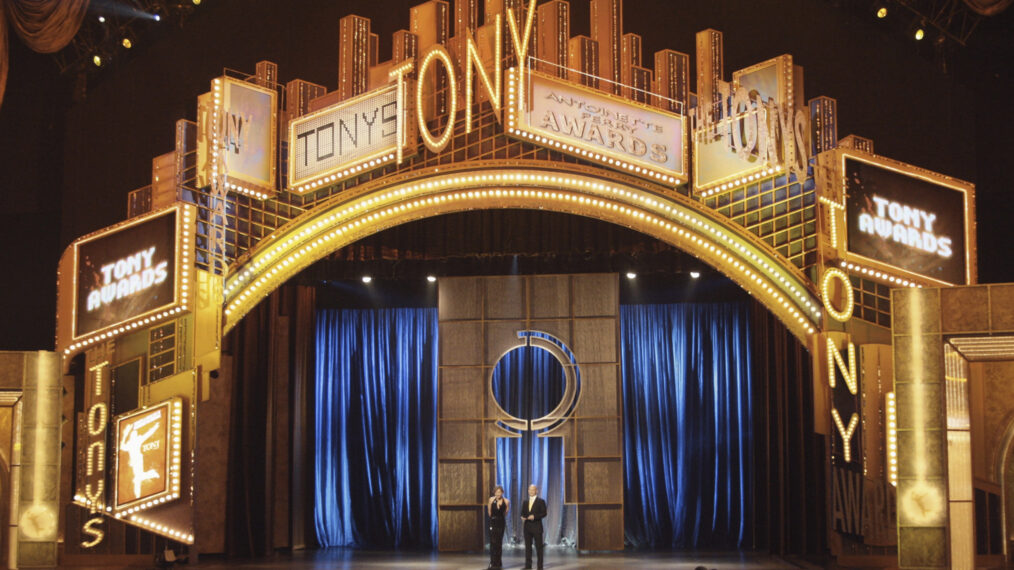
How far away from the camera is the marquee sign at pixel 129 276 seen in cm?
1377

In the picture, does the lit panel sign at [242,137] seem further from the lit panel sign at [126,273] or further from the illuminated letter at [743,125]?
the illuminated letter at [743,125]

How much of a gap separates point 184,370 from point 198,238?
1510mm

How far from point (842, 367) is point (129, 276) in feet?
26.0

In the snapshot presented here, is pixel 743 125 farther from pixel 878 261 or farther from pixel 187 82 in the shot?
pixel 187 82

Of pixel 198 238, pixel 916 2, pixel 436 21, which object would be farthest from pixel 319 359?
pixel 916 2

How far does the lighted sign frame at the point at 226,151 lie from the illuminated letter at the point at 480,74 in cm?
232

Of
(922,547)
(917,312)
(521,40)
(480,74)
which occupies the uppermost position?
(521,40)

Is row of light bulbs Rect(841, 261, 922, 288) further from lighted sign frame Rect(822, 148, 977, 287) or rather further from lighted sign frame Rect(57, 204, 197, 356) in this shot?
lighted sign frame Rect(57, 204, 197, 356)

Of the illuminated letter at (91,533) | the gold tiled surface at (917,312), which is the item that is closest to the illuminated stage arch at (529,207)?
the gold tiled surface at (917,312)

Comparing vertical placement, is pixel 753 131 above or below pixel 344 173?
above

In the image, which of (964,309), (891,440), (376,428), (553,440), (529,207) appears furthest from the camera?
(376,428)

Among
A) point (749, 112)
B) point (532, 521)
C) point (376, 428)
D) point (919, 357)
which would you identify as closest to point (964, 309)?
Answer: point (919, 357)

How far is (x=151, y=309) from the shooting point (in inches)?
545

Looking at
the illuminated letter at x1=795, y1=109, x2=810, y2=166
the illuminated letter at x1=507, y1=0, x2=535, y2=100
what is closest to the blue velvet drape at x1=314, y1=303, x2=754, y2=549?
the illuminated letter at x1=795, y1=109, x2=810, y2=166
